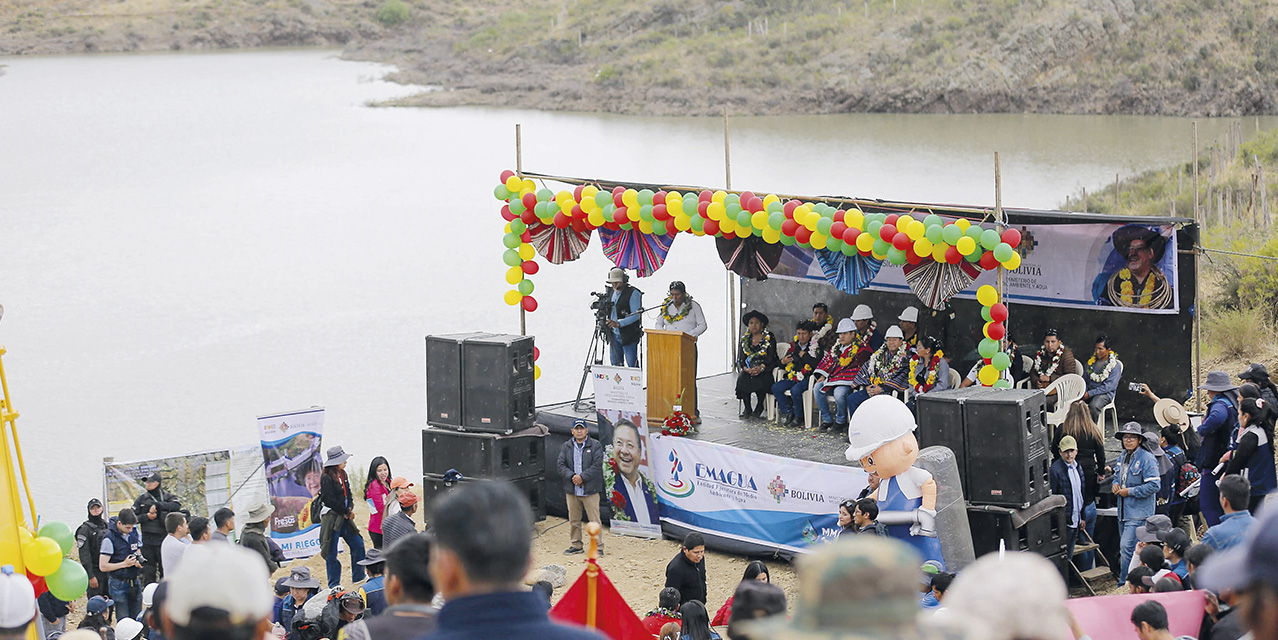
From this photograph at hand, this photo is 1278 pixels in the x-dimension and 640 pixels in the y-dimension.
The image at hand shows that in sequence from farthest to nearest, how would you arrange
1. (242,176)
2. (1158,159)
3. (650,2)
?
(650,2) < (242,176) < (1158,159)

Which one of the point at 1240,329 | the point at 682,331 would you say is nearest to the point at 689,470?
the point at 682,331

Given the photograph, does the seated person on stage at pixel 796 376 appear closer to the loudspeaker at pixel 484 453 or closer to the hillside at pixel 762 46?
the loudspeaker at pixel 484 453

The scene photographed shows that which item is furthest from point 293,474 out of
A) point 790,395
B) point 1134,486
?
point 1134,486

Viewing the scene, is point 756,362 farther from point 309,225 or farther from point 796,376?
point 309,225

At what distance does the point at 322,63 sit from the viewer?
57.7 meters

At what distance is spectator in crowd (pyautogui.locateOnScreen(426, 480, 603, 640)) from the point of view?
267 cm

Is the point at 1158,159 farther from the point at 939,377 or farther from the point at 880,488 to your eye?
the point at 880,488

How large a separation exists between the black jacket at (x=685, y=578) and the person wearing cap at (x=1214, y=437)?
3.43 meters

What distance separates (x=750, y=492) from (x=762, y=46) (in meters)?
38.7

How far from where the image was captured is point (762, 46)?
48000 millimetres

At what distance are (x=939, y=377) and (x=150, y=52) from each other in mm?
52373

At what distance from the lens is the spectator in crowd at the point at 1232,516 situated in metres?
6.42

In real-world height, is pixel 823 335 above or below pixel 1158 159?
below

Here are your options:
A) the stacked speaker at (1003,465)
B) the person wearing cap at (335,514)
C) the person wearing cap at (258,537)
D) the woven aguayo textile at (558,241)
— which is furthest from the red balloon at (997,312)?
the person wearing cap at (258,537)
